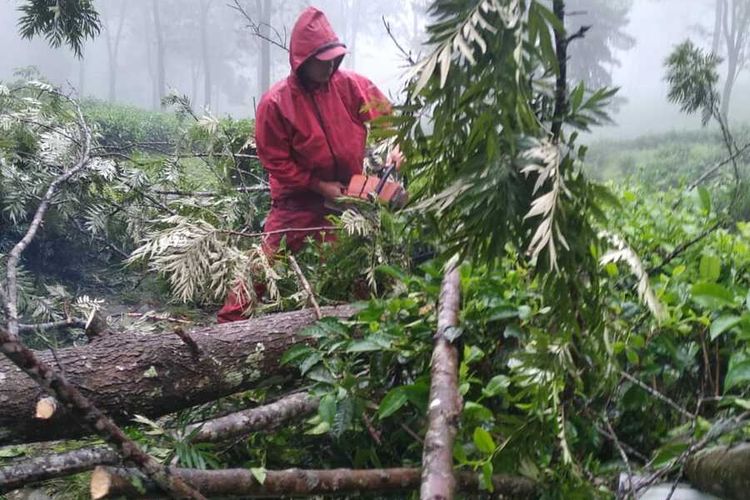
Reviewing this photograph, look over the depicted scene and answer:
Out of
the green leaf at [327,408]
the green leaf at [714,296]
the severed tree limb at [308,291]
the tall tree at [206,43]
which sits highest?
the tall tree at [206,43]

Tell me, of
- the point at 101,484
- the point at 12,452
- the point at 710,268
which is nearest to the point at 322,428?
the point at 101,484

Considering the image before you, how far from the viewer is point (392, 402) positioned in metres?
1.23

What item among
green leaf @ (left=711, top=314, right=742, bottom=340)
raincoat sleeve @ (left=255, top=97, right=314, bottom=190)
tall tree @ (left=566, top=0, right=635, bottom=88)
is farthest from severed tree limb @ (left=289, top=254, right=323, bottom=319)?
tall tree @ (left=566, top=0, right=635, bottom=88)

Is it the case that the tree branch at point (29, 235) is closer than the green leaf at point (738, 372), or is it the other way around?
the green leaf at point (738, 372)

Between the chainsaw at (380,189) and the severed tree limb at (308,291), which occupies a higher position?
the chainsaw at (380,189)

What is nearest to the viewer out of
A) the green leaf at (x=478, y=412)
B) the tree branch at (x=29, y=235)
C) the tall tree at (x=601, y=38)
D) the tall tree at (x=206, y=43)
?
the green leaf at (x=478, y=412)

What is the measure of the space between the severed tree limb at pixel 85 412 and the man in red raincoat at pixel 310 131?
1364 mm

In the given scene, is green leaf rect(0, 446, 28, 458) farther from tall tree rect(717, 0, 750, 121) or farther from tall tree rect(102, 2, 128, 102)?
tall tree rect(102, 2, 128, 102)

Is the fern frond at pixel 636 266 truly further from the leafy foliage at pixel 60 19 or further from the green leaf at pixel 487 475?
the leafy foliage at pixel 60 19

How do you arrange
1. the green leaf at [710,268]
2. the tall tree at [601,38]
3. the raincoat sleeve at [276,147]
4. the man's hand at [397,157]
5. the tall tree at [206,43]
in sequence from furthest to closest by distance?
the tall tree at [206,43] < the tall tree at [601,38] < the raincoat sleeve at [276,147] < the green leaf at [710,268] < the man's hand at [397,157]

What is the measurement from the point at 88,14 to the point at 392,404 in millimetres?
2138

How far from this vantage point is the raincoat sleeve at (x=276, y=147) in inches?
95.0

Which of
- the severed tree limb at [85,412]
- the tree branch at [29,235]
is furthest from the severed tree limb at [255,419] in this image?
the tree branch at [29,235]

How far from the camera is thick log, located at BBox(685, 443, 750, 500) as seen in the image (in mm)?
1008
